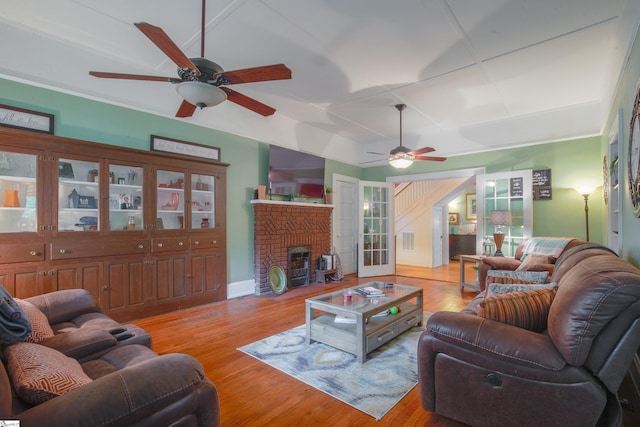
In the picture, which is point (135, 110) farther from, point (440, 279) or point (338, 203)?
point (440, 279)

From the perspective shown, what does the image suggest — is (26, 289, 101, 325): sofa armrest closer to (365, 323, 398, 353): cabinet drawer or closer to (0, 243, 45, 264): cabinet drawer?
(0, 243, 45, 264): cabinet drawer

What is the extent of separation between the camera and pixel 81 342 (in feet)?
5.28

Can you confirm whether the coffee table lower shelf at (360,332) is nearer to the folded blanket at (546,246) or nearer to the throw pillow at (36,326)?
the throw pillow at (36,326)

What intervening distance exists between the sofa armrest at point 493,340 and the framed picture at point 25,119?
396cm

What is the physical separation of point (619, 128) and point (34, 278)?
5.64 m

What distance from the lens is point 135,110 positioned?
3.62 metres

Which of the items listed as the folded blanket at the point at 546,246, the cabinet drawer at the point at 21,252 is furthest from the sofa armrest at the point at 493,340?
the cabinet drawer at the point at 21,252

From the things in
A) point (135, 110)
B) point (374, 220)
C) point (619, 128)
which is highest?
point (135, 110)

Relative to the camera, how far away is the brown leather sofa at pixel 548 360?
4.31 feet

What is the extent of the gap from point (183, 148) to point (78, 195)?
51.7 inches

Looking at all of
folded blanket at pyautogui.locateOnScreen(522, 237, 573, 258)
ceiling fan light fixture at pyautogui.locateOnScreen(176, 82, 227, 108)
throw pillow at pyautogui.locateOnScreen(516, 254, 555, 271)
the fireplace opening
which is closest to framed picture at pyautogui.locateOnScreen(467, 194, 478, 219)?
folded blanket at pyautogui.locateOnScreen(522, 237, 573, 258)

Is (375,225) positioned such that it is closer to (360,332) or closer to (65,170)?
(360,332)

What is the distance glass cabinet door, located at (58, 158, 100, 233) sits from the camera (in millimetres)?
3076

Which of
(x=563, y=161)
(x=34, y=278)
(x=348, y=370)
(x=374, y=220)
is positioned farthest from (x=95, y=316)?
(x=563, y=161)
